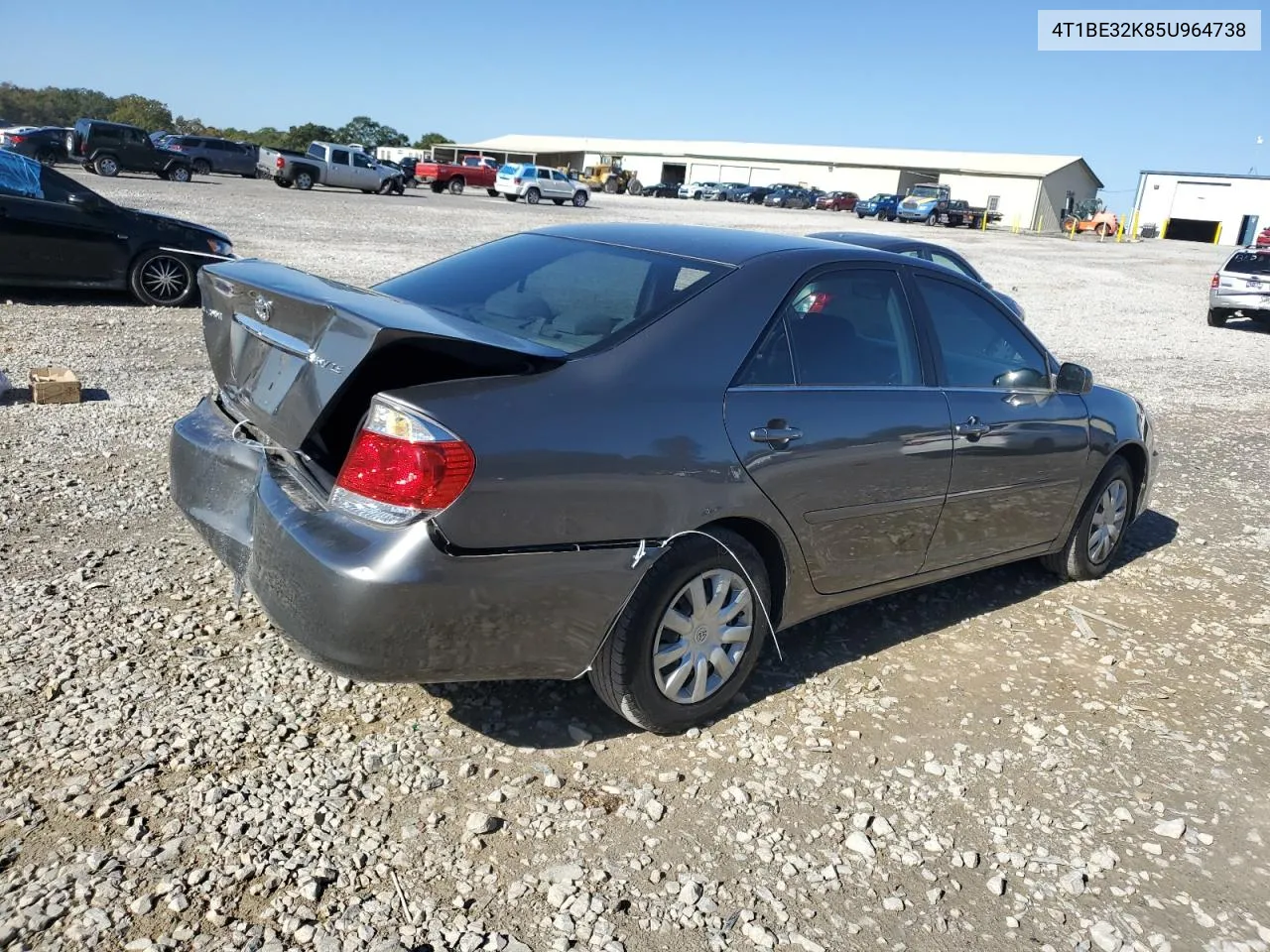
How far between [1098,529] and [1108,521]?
0.11 meters

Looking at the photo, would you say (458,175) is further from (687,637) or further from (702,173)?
(687,637)

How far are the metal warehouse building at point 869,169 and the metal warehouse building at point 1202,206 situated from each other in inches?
231

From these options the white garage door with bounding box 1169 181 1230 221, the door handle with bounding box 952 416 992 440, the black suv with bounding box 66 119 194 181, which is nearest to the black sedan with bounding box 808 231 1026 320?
the door handle with bounding box 952 416 992 440

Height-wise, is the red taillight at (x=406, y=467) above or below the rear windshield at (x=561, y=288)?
below

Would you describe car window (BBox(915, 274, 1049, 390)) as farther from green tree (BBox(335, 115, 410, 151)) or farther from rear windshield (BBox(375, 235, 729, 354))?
green tree (BBox(335, 115, 410, 151))

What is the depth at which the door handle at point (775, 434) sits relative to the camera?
11.1 ft

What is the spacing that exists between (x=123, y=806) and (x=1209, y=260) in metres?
48.5

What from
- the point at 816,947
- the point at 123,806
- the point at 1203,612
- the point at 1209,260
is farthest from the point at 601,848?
the point at 1209,260

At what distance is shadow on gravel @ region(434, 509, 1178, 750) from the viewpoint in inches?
136

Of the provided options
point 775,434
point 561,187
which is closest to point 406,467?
point 775,434

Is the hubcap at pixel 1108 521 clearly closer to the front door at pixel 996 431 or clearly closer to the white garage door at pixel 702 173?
the front door at pixel 996 431

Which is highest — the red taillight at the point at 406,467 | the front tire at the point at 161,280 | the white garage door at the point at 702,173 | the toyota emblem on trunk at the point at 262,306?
the white garage door at the point at 702,173

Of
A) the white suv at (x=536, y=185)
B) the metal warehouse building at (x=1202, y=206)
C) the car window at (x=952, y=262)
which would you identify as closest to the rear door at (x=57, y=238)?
the car window at (x=952, y=262)

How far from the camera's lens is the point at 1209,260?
4284 cm
